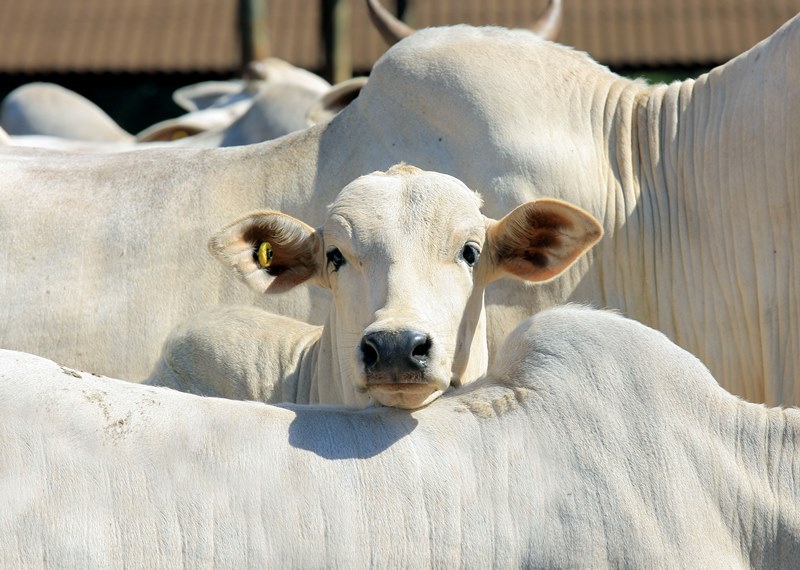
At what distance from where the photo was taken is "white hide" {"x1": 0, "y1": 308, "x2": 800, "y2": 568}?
328cm

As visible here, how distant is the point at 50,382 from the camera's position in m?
3.44

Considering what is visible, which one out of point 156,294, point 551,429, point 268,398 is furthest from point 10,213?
point 551,429

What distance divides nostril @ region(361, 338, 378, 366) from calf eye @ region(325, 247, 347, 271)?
2.24 ft

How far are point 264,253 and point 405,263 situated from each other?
0.68 metres

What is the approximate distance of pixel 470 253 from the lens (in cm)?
445

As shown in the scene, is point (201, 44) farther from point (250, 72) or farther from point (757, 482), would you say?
point (757, 482)

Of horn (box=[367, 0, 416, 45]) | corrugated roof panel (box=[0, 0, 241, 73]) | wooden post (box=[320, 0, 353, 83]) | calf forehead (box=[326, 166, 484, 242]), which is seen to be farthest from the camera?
corrugated roof panel (box=[0, 0, 241, 73])

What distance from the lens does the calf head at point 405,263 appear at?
3.80 m

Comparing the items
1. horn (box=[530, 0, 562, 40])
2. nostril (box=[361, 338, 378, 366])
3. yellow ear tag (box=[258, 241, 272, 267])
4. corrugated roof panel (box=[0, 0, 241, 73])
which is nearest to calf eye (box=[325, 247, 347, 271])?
yellow ear tag (box=[258, 241, 272, 267])

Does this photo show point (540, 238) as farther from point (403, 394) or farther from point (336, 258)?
point (403, 394)

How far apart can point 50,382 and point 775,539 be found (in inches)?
68.9

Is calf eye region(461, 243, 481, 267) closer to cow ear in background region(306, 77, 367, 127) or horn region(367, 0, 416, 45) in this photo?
cow ear in background region(306, 77, 367, 127)

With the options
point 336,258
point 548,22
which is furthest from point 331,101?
point 336,258


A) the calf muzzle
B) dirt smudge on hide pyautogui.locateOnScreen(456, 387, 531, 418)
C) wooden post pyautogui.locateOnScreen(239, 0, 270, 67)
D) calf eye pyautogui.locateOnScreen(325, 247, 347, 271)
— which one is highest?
dirt smudge on hide pyautogui.locateOnScreen(456, 387, 531, 418)
